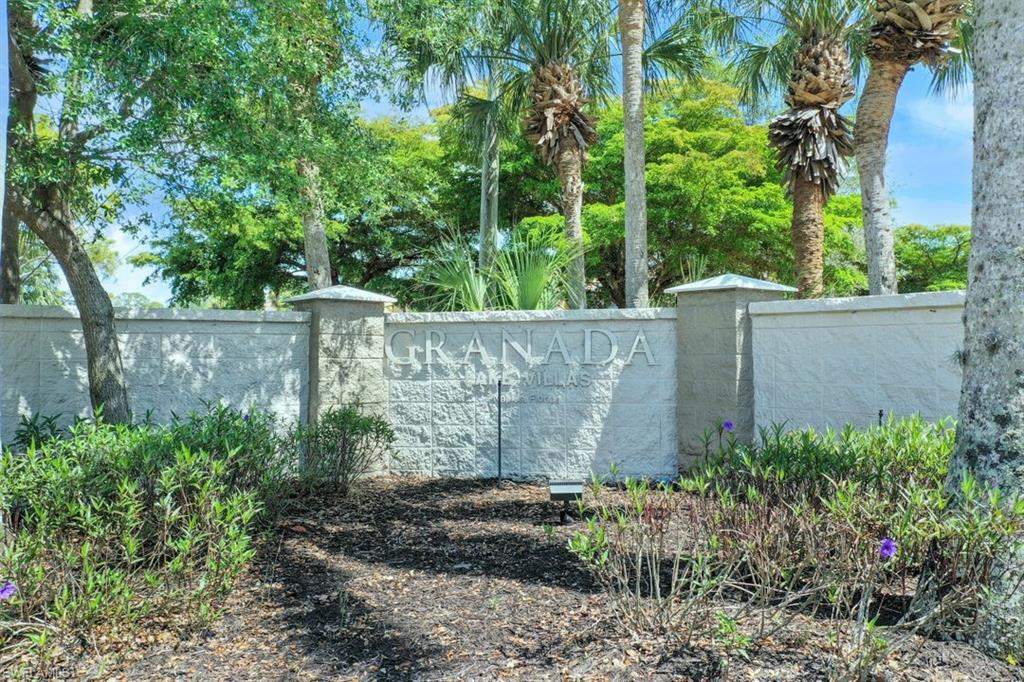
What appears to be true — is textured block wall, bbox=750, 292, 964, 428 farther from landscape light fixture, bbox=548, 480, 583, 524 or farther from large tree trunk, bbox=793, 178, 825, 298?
large tree trunk, bbox=793, 178, 825, 298

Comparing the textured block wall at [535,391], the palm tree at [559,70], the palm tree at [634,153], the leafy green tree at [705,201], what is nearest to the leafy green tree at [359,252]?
the leafy green tree at [705,201]

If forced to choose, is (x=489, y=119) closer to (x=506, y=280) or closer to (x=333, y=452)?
(x=506, y=280)

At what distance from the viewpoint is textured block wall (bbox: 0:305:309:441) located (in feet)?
20.4

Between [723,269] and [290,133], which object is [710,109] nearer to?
[723,269]

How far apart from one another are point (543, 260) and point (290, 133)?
9.54ft

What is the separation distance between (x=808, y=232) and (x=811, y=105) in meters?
1.73

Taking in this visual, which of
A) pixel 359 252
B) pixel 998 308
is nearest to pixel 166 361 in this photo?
pixel 998 308

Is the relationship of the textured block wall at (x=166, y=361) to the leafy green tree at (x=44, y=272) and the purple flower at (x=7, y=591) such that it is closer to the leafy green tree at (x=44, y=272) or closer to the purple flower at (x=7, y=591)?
the purple flower at (x=7, y=591)

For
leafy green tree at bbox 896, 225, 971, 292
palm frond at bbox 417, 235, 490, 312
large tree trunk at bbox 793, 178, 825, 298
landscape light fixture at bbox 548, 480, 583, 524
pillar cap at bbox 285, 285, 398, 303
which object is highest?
leafy green tree at bbox 896, 225, 971, 292

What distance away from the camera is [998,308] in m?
3.34

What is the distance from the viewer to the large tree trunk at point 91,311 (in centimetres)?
619

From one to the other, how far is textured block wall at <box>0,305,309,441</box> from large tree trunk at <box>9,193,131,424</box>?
0.95 ft

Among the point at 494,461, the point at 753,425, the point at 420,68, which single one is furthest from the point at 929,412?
the point at 420,68

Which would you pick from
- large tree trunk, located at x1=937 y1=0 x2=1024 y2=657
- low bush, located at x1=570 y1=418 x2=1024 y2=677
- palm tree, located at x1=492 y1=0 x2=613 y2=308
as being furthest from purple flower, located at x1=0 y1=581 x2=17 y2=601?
palm tree, located at x1=492 y1=0 x2=613 y2=308
